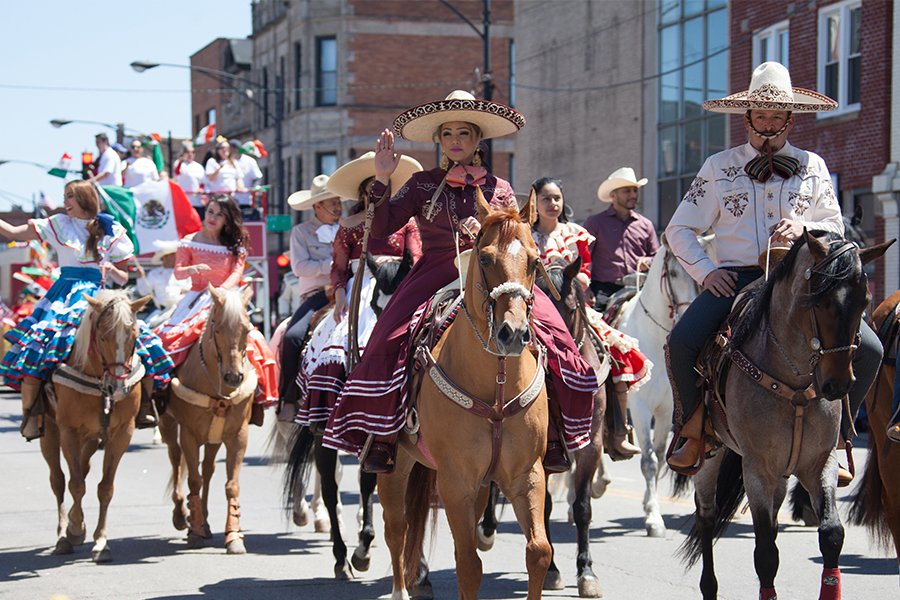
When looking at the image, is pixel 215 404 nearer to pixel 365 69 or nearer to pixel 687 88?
pixel 687 88

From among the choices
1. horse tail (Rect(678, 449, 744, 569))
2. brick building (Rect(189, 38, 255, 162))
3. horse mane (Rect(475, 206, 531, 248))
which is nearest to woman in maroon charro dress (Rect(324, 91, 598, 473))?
horse mane (Rect(475, 206, 531, 248))

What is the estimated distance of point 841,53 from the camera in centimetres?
2189

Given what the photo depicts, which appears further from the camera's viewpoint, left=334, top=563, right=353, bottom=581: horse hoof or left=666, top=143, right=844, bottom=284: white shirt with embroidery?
left=334, top=563, right=353, bottom=581: horse hoof

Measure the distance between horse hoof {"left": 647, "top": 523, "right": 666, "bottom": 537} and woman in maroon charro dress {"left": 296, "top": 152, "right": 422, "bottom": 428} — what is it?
124 inches

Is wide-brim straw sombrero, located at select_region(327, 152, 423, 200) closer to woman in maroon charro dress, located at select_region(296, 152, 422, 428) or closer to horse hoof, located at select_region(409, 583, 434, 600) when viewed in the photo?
woman in maroon charro dress, located at select_region(296, 152, 422, 428)

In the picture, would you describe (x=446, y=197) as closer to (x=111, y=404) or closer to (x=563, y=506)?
(x=111, y=404)

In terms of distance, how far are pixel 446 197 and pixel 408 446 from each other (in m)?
1.53

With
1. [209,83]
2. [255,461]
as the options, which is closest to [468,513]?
[255,461]

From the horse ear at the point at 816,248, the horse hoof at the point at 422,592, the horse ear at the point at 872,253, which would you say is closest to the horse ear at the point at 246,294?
the horse hoof at the point at 422,592

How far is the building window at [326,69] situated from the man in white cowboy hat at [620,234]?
37.4m

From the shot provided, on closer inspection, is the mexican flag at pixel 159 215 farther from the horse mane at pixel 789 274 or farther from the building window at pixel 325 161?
the building window at pixel 325 161

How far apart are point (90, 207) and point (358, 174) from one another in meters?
2.51

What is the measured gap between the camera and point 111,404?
8.47 metres

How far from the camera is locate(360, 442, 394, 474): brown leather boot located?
19.7 ft
